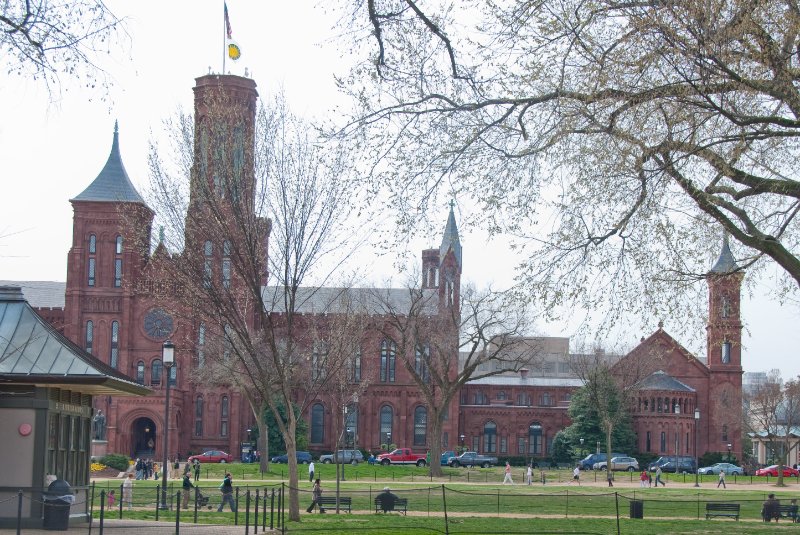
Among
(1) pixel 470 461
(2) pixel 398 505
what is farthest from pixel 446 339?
(2) pixel 398 505

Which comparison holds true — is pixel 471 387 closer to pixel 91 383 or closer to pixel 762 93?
pixel 91 383

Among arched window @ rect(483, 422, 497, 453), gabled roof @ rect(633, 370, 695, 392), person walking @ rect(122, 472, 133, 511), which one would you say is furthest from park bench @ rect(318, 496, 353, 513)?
arched window @ rect(483, 422, 497, 453)

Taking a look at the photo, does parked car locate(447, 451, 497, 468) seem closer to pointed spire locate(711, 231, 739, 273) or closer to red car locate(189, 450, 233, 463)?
red car locate(189, 450, 233, 463)

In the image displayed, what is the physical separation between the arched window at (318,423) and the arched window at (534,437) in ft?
64.4

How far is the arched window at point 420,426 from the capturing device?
98.3 meters

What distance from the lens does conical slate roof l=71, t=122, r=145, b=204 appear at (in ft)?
290

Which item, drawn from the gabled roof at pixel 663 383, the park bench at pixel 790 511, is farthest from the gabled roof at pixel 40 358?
the gabled roof at pixel 663 383

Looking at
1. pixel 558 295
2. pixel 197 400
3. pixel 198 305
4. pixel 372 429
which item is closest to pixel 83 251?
pixel 197 400

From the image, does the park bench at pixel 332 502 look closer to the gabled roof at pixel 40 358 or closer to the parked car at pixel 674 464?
the gabled roof at pixel 40 358

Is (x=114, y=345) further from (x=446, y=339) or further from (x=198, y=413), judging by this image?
(x=446, y=339)

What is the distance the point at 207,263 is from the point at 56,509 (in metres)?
9.47

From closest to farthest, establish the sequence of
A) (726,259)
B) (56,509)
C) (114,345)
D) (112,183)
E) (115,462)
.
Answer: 1. (726,259)
2. (56,509)
3. (115,462)
4. (114,345)
5. (112,183)

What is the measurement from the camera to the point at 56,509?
2292 cm

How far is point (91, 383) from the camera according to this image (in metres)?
23.5
